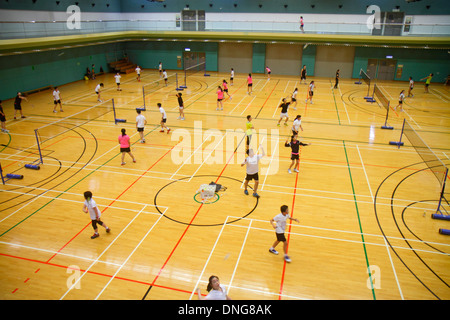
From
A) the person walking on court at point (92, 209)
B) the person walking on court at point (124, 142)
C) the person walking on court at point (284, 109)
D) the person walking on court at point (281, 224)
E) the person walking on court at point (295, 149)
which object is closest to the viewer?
the person walking on court at point (281, 224)

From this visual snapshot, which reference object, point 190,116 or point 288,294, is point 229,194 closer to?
point 288,294

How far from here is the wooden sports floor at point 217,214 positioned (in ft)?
29.6

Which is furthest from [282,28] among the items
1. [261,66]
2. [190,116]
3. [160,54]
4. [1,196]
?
[1,196]

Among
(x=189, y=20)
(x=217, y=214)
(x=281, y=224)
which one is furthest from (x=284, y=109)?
(x=189, y=20)

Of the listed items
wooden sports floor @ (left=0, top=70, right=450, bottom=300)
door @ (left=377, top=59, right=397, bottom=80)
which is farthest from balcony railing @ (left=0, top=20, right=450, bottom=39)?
wooden sports floor @ (left=0, top=70, right=450, bottom=300)

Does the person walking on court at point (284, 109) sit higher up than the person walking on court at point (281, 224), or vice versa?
the person walking on court at point (284, 109)

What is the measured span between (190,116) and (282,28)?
19.8m

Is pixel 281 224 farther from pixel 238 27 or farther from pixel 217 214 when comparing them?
pixel 238 27

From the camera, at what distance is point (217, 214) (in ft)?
39.6

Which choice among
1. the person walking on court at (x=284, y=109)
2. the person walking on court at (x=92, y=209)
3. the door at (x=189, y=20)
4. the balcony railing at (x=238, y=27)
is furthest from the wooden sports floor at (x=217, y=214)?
the door at (x=189, y=20)

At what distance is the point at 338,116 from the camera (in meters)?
24.1

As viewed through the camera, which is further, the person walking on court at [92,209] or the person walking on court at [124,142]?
the person walking on court at [124,142]

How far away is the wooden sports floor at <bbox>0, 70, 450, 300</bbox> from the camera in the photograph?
29.6ft

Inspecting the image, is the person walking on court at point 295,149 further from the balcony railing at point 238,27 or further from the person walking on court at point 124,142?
the balcony railing at point 238,27
